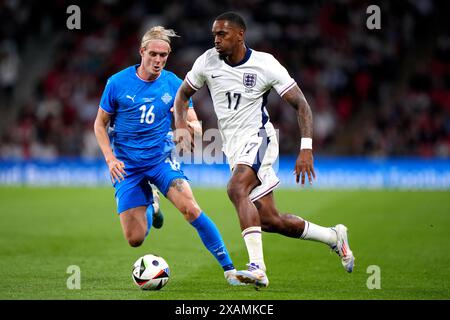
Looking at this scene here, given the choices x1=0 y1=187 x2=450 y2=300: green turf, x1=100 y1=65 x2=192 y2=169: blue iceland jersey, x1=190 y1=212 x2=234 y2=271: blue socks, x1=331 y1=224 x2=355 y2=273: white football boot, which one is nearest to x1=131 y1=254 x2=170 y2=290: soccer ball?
x1=0 y1=187 x2=450 y2=300: green turf

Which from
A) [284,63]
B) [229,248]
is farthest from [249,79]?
[284,63]

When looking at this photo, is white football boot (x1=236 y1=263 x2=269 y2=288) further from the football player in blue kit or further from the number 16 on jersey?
the number 16 on jersey

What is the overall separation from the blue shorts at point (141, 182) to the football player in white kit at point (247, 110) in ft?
1.74

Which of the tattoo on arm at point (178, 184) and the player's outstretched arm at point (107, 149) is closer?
the player's outstretched arm at point (107, 149)

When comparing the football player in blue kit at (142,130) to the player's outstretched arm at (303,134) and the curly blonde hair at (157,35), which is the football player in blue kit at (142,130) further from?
the player's outstretched arm at (303,134)

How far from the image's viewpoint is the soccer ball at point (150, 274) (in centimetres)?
764

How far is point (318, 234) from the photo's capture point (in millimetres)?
8164

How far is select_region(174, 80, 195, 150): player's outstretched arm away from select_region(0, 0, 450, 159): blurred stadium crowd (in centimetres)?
1417

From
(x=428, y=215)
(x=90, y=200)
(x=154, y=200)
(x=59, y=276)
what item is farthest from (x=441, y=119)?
(x=59, y=276)

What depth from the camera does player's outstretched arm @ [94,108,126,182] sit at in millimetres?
7957

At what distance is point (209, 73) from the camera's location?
8.02 m

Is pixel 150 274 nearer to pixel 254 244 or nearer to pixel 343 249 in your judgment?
pixel 254 244

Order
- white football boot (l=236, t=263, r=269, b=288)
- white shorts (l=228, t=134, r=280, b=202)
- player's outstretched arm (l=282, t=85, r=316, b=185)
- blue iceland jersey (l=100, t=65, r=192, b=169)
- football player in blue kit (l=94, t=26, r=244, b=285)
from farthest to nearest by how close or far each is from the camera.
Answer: blue iceland jersey (l=100, t=65, r=192, b=169) → football player in blue kit (l=94, t=26, r=244, b=285) → white shorts (l=228, t=134, r=280, b=202) → player's outstretched arm (l=282, t=85, r=316, b=185) → white football boot (l=236, t=263, r=269, b=288)

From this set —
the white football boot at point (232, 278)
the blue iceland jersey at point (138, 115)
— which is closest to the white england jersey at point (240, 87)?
the blue iceland jersey at point (138, 115)
